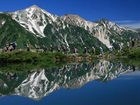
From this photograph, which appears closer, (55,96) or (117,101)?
(117,101)

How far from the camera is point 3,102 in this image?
2366 inches

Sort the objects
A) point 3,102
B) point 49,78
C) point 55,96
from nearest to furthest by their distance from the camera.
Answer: point 3,102 < point 55,96 < point 49,78

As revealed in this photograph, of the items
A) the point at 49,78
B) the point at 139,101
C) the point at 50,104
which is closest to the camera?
the point at 139,101

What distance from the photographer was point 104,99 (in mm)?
57875

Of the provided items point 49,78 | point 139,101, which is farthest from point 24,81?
point 139,101

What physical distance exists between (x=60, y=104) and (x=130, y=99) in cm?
959

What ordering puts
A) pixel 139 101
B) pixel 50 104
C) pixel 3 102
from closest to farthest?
pixel 139 101, pixel 50 104, pixel 3 102

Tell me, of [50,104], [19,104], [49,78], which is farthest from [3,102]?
[49,78]

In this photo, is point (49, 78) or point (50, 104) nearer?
point (50, 104)

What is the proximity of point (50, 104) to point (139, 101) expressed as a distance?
1235 centimetres

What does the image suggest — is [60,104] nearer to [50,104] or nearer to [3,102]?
[50,104]

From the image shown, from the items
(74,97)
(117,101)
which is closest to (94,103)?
(117,101)

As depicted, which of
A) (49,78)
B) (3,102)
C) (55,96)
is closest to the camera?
(3,102)

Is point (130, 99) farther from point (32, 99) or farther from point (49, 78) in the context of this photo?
point (49, 78)
